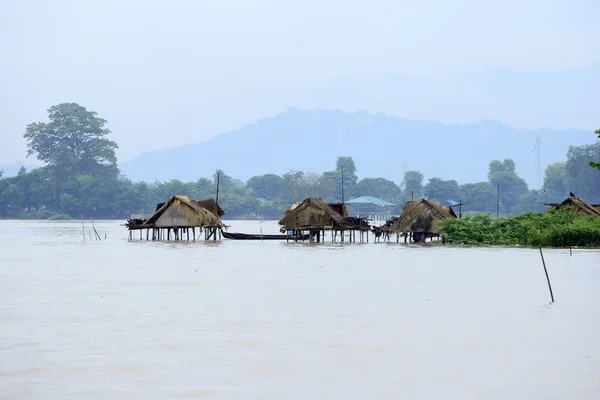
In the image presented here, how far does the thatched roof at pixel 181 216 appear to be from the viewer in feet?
201

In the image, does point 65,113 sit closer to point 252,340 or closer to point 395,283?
point 395,283

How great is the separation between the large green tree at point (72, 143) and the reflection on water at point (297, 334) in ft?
419

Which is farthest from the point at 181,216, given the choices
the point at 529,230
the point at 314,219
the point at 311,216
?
the point at 529,230

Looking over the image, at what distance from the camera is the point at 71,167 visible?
159 metres

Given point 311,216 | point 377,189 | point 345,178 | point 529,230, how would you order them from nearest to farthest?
point 529,230 → point 311,216 → point 345,178 → point 377,189

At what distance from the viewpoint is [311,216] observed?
63094mm

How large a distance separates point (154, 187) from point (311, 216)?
109152 millimetres

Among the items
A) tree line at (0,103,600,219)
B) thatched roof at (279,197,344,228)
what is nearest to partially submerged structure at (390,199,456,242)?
thatched roof at (279,197,344,228)

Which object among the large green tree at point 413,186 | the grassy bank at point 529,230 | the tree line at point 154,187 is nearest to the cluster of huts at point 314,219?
the grassy bank at point 529,230

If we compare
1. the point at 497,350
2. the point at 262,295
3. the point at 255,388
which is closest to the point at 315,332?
the point at 497,350

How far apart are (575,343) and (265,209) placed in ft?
500

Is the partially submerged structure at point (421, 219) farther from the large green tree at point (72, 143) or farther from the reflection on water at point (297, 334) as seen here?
the large green tree at point (72, 143)

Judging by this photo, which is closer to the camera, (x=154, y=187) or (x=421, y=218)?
(x=421, y=218)

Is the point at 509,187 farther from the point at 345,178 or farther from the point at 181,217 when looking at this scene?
the point at 181,217
